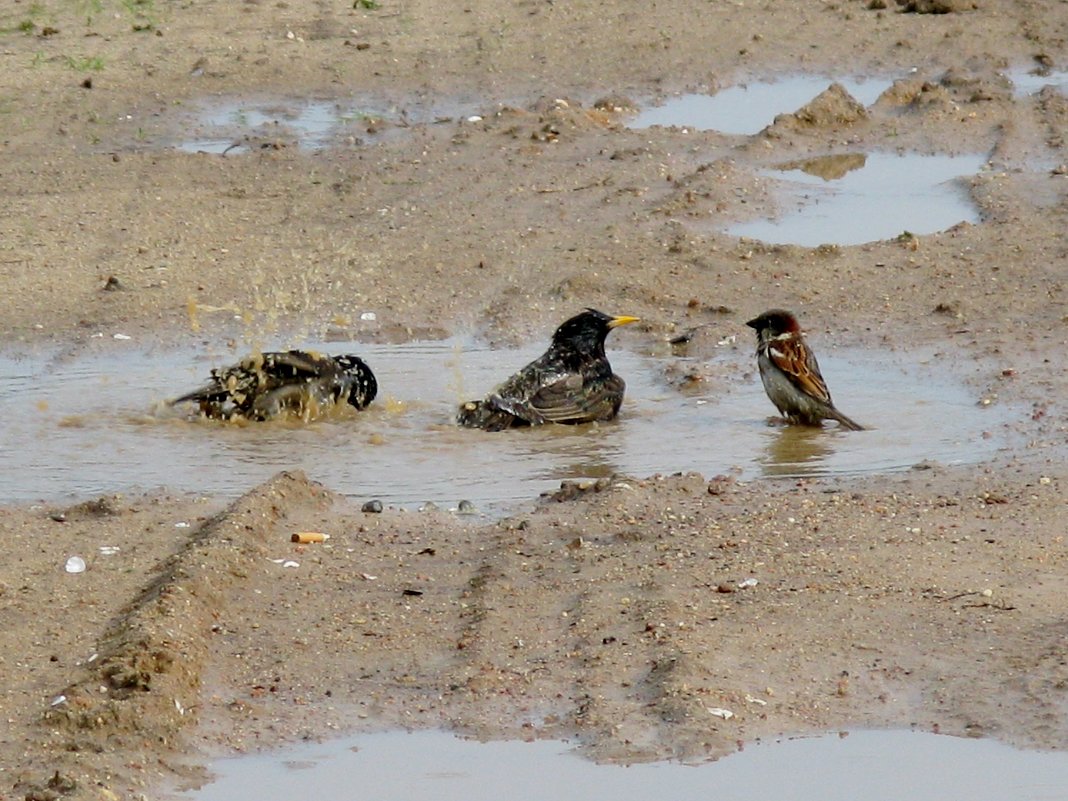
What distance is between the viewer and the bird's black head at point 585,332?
1027 cm

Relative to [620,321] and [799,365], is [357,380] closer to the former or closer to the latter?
[620,321]

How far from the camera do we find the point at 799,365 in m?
9.71

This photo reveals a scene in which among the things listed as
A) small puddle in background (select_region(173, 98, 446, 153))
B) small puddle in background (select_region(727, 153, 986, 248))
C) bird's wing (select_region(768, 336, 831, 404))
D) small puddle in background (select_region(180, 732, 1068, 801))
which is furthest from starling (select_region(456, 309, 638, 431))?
small puddle in background (select_region(173, 98, 446, 153))

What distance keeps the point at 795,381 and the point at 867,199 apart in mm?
4825

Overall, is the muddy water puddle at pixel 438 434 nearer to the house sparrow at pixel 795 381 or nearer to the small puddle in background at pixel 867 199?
the house sparrow at pixel 795 381

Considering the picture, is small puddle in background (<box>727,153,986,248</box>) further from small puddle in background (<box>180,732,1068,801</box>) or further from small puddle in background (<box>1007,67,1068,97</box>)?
small puddle in background (<box>180,732,1068,801</box>)

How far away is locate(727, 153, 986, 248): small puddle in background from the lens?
519 inches

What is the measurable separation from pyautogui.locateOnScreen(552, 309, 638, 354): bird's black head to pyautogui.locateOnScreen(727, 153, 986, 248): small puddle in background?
2.74m

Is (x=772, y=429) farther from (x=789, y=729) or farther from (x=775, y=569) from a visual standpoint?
(x=789, y=729)

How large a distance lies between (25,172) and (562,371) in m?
5.86

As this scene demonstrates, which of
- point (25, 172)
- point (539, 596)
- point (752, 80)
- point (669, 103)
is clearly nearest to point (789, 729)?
point (539, 596)

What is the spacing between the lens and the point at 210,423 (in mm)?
9992

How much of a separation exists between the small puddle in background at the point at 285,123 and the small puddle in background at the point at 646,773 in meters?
9.74

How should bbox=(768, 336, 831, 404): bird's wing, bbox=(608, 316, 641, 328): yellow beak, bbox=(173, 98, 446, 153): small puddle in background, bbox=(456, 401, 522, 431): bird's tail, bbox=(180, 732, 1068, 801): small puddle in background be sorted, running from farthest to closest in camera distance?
bbox=(173, 98, 446, 153): small puddle in background → bbox=(608, 316, 641, 328): yellow beak → bbox=(456, 401, 522, 431): bird's tail → bbox=(768, 336, 831, 404): bird's wing → bbox=(180, 732, 1068, 801): small puddle in background
